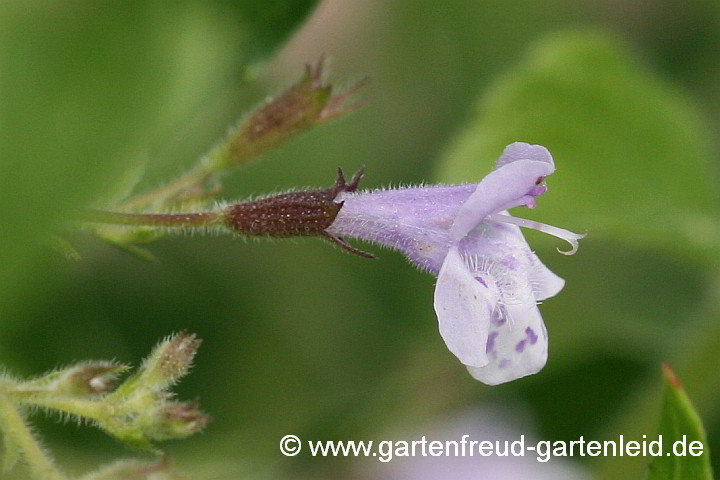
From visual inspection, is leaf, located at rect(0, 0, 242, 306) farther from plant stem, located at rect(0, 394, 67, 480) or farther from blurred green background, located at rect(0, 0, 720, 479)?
blurred green background, located at rect(0, 0, 720, 479)

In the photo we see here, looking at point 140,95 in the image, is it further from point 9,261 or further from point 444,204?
point 444,204

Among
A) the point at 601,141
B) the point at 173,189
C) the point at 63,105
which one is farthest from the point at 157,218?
the point at 601,141

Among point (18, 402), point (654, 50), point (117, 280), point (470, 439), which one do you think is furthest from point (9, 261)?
point (654, 50)

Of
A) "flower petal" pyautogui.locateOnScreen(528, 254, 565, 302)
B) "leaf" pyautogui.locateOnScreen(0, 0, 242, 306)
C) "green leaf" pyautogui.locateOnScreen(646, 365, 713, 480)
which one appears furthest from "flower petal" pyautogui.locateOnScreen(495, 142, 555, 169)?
"leaf" pyautogui.locateOnScreen(0, 0, 242, 306)

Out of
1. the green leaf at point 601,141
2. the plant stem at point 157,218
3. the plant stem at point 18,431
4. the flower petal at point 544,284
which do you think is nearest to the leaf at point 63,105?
the plant stem at point 157,218

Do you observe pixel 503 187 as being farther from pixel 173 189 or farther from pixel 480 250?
pixel 173 189

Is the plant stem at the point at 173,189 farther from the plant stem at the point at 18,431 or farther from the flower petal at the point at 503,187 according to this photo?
the flower petal at the point at 503,187
